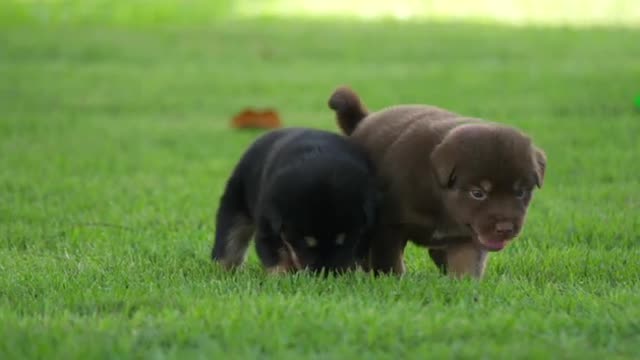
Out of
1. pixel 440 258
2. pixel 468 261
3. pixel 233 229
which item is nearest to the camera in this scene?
pixel 468 261

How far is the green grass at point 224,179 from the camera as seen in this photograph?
4.96 m

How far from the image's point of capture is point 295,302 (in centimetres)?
541

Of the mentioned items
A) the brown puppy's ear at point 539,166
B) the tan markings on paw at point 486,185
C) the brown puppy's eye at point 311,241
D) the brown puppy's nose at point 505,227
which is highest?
the brown puppy's ear at point 539,166

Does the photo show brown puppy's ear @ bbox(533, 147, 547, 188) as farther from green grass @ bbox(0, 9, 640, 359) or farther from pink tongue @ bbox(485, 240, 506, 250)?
green grass @ bbox(0, 9, 640, 359)

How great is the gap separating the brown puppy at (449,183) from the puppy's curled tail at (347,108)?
0.36 m

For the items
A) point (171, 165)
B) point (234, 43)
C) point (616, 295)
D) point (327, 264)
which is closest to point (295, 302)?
point (327, 264)

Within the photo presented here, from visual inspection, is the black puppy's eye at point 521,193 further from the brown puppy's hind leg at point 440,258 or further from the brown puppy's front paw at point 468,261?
the brown puppy's hind leg at point 440,258

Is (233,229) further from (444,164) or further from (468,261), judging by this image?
(444,164)

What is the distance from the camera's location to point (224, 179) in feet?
36.0

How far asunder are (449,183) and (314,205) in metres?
0.63

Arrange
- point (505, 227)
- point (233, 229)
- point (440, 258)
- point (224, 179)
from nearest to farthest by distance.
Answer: point (505, 227) < point (440, 258) < point (233, 229) < point (224, 179)

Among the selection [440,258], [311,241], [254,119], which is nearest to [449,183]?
[311,241]

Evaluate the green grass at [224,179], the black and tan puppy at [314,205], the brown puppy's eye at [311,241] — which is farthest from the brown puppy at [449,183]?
the brown puppy's eye at [311,241]

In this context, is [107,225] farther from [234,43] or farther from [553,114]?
[234,43]
